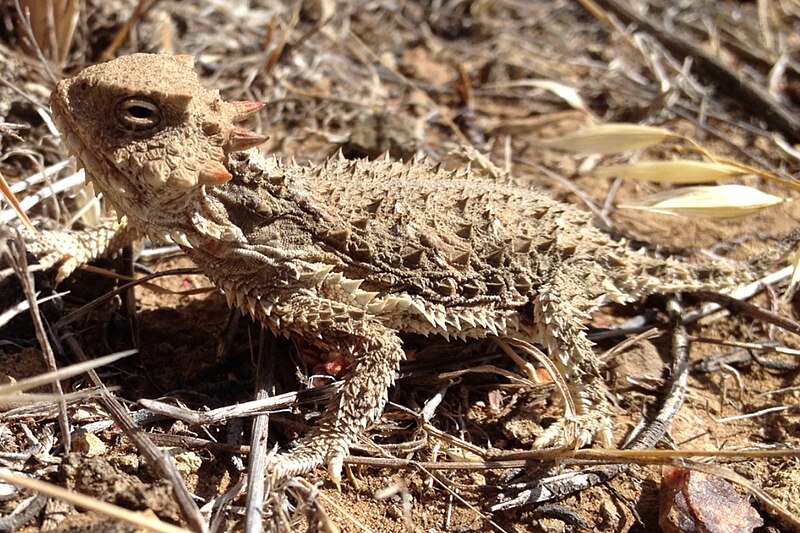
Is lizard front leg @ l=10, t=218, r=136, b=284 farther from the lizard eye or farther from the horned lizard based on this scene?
the lizard eye

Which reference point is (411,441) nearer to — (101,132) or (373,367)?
(373,367)

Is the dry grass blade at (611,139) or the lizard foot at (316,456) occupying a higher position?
the dry grass blade at (611,139)

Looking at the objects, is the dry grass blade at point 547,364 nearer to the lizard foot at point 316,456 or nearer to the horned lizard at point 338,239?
the horned lizard at point 338,239

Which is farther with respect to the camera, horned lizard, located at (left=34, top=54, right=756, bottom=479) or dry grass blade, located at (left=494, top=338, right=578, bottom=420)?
dry grass blade, located at (left=494, top=338, right=578, bottom=420)

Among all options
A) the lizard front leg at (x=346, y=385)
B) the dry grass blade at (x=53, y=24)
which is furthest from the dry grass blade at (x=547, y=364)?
the dry grass blade at (x=53, y=24)

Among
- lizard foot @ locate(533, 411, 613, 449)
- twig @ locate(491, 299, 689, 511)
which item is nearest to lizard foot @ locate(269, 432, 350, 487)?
twig @ locate(491, 299, 689, 511)

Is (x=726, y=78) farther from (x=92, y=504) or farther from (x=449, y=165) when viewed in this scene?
(x=92, y=504)

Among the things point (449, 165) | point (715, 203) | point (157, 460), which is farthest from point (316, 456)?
point (715, 203)
